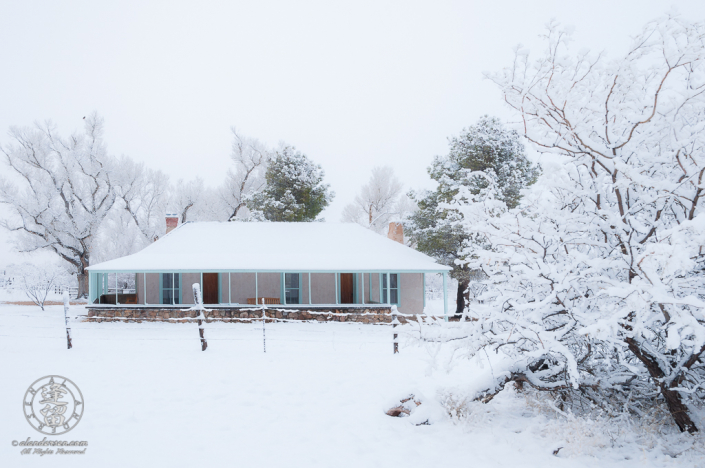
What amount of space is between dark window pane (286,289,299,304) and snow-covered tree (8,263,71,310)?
11.9m

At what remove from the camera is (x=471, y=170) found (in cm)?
1961

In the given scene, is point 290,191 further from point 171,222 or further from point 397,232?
point 397,232

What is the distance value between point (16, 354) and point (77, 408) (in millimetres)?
5131

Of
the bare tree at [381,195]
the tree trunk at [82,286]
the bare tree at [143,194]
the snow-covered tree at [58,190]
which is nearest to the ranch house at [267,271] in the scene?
the tree trunk at [82,286]

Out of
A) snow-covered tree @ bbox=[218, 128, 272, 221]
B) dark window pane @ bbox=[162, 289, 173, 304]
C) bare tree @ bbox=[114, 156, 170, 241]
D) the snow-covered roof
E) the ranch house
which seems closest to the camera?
the ranch house

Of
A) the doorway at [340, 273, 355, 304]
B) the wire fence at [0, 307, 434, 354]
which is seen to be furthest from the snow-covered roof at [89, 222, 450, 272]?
the wire fence at [0, 307, 434, 354]

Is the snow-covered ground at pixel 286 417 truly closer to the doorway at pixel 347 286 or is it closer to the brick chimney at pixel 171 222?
the doorway at pixel 347 286

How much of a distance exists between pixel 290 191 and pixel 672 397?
2593cm

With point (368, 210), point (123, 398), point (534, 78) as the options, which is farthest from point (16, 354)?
point (368, 210)

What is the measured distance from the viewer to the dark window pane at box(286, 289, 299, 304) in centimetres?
1811

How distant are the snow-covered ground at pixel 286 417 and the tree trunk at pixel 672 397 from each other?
19 centimetres

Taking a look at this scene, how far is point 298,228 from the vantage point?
68.4 feet

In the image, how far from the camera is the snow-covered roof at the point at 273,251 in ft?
51.8
